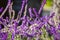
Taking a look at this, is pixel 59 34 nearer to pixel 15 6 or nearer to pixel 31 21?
pixel 31 21

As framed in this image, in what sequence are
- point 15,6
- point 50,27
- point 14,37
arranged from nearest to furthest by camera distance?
1. point 14,37
2. point 50,27
3. point 15,6

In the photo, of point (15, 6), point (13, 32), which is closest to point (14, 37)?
point (13, 32)

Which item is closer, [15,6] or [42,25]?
[42,25]

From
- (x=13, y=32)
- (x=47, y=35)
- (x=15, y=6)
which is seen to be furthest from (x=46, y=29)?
(x=15, y=6)

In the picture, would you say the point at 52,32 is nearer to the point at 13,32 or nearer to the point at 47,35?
the point at 47,35

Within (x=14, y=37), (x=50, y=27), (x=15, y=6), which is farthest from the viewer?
(x=15, y=6)

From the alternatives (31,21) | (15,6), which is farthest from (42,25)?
(15,6)

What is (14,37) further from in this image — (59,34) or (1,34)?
(59,34)

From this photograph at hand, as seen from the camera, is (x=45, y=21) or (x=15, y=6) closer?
(x=45, y=21)
